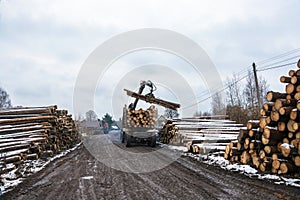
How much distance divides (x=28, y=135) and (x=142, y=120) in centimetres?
729

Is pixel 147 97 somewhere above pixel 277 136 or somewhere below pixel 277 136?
above

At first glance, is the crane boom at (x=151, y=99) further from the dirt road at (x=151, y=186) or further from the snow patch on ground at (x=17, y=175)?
the dirt road at (x=151, y=186)

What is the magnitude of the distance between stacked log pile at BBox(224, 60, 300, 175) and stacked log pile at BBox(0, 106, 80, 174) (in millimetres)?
7726

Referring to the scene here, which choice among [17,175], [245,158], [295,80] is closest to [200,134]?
[245,158]

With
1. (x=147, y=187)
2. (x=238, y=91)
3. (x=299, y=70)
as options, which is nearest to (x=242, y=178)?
(x=147, y=187)

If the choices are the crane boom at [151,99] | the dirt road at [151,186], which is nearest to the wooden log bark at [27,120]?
the crane boom at [151,99]

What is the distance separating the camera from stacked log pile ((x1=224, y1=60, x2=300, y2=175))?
24.3 ft

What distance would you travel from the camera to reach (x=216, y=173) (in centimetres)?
780

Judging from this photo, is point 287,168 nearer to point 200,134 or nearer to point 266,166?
point 266,166

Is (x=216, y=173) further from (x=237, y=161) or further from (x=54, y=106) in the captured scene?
(x=54, y=106)

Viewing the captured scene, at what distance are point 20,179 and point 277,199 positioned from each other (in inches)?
265

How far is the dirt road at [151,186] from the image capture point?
5.58 meters

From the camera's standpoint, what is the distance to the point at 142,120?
17.5 metres

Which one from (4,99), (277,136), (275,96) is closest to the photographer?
(277,136)
